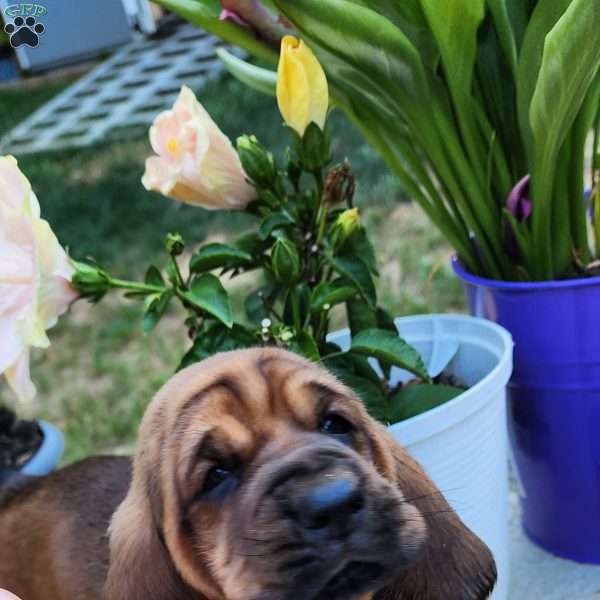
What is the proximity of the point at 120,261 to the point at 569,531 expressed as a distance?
108 inches

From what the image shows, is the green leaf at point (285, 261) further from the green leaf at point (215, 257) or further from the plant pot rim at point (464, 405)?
the plant pot rim at point (464, 405)

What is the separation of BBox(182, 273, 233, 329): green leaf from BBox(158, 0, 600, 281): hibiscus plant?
1.29ft

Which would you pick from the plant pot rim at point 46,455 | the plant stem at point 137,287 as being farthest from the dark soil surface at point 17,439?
the plant stem at point 137,287

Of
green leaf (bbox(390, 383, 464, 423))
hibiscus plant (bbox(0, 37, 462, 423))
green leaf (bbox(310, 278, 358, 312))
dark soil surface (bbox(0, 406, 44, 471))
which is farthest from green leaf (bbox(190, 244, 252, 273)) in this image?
dark soil surface (bbox(0, 406, 44, 471))

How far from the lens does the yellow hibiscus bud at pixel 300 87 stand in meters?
1.33

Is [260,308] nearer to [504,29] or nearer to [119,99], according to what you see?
[504,29]

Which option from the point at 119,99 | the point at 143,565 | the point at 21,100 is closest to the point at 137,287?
the point at 143,565

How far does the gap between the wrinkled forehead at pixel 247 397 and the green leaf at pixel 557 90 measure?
0.51 meters

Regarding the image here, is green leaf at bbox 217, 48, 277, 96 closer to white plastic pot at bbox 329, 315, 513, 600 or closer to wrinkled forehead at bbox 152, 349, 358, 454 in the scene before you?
white plastic pot at bbox 329, 315, 513, 600

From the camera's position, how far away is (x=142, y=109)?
3.90 metres

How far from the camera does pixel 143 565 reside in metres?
1.16

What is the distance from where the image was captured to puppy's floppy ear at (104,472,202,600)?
1152 mm

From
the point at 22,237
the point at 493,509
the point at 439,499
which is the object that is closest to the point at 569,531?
the point at 493,509

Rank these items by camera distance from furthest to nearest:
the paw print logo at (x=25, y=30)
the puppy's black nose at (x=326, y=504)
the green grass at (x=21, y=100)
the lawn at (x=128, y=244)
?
the lawn at (x=128, y=244) < the green grass at (x=21, y=100) < the paw print logo at (x=25, y=30) < the puppy's black nose at (x=326, y=504)
